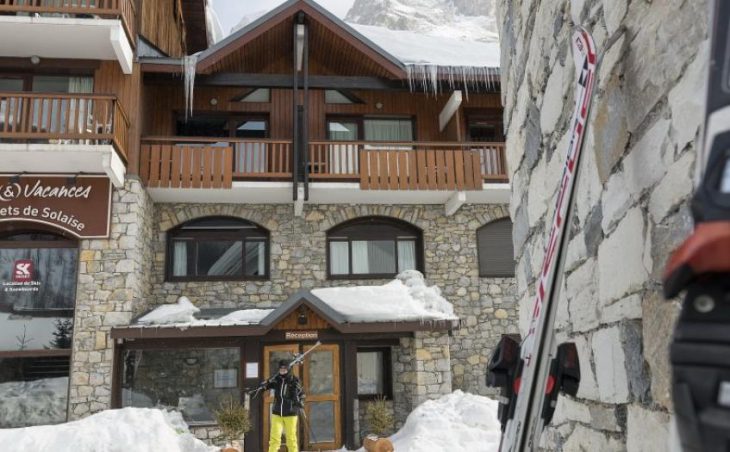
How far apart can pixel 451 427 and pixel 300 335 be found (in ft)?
10.4

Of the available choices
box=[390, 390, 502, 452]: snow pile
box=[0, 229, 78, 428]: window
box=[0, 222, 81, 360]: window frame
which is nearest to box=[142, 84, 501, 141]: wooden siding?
box=[0, 222, 81, 360]: window frame

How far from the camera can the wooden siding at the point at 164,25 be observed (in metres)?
13.7

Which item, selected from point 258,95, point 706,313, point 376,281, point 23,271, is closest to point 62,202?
point 23,271

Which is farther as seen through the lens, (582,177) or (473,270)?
(473,270)

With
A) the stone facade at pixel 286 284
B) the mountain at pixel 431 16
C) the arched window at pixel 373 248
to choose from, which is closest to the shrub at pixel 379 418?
the stone facade at pixel 286 284

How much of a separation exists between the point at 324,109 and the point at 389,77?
178 cm

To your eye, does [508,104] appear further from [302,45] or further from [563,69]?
[302,45]

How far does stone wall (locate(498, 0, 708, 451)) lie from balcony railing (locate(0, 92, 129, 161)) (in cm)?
996

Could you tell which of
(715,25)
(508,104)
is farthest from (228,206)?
(715,25)

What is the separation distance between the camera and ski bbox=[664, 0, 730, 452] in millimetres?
697

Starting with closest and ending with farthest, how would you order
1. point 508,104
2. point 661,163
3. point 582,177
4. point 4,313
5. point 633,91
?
point 661,163 → point 633,91 → point 582,177 → point 508,104 → point 4,313

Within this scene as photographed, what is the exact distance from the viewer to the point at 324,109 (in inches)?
562

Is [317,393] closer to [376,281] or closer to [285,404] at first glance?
[285,404]

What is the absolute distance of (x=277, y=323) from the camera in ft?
35.9
